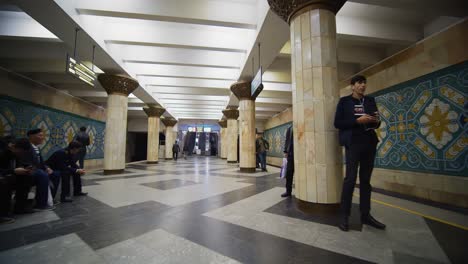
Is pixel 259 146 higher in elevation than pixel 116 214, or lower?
higher

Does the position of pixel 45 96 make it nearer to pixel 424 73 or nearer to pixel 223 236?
pixel 223 236

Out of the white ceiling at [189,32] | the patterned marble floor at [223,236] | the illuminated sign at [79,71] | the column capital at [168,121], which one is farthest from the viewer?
the column capital at [168,121]

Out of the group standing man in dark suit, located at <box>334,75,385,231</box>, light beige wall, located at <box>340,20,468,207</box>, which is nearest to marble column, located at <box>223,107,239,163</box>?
light beige wall, located at <box>340,20,468,207</box>

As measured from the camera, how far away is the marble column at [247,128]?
8.65 metres

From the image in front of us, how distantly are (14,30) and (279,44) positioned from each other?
723cm

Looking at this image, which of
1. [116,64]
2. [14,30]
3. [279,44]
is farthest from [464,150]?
[14,30]

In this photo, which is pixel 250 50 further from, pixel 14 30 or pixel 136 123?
pixel 136 123

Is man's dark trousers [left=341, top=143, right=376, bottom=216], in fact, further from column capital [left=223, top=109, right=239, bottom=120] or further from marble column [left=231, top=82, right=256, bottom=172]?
column capital [left=223, top=109, right=239, bottom=120]

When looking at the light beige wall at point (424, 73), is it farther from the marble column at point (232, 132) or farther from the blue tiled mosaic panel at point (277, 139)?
the marble column at point (232, 132)

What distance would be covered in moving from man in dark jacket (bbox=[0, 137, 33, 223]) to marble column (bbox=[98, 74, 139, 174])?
514cm

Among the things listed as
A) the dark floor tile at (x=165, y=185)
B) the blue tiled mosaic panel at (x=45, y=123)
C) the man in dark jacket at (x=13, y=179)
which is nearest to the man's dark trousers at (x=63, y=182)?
the man in dark jacket at (x=13, y=179)

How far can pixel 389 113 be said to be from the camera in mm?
5344

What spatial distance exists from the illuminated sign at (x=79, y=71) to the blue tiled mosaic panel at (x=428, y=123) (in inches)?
344

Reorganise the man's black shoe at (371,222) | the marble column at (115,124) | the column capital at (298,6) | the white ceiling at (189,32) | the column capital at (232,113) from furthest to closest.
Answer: the column capital at (232,113)
the marble column at (115,124)
the white ceiling at (189,32)
the column capital at (298,6)
the man's black shoe at (371,222)
